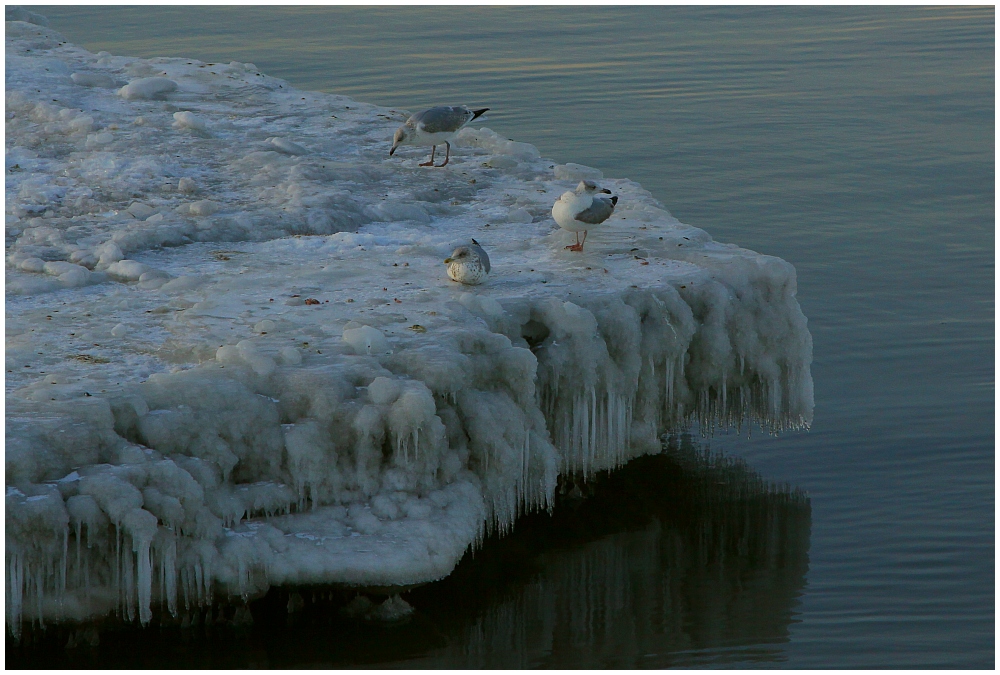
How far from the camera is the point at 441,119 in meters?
10.4

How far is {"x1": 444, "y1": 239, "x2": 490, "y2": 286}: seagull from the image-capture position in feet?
25.0

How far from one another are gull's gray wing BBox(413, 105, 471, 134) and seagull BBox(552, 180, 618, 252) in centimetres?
237

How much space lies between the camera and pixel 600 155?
14.9m

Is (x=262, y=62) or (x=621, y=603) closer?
(x=621, y=603)

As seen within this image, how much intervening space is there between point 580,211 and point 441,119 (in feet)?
8.57

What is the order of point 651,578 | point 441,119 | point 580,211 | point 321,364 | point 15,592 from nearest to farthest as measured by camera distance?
point 15,592, point 321,364, point 651,578, point 580,211, point 441,119

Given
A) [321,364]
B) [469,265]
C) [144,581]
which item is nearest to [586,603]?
[321,364]

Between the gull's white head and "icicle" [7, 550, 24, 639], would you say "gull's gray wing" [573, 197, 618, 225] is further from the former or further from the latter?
"icicle" [7, 550, 24, 639]

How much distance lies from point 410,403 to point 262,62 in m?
14.4

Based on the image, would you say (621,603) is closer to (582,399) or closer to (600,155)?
(582,399)

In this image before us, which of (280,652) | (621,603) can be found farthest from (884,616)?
(280,652)

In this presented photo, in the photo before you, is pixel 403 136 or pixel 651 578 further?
pixel 403 136

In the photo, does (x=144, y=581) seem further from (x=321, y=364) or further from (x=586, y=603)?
(x=586, y=603)

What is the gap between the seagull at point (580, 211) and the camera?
8266 millimetres
